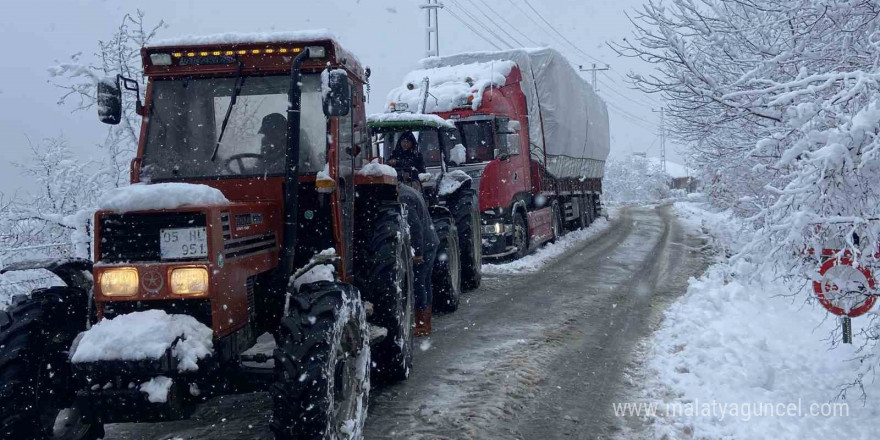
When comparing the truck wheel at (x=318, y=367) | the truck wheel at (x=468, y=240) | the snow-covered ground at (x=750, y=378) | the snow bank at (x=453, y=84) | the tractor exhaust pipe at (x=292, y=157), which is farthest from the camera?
the snow bank at (x=453, y=84)

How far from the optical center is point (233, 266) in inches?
162

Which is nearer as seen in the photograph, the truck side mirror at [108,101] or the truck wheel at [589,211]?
the truck side mirror at [108,101]

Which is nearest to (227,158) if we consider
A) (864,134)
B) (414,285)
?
(414,285)

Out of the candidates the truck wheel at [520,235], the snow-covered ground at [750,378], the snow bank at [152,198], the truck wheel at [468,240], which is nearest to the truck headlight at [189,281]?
the snow bank at [152,198]

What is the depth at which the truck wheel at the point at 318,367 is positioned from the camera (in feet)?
12.3

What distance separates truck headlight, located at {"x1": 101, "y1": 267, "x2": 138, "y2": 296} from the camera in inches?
150

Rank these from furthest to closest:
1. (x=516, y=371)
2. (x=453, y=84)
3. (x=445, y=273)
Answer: (x=453, y=84), (x=445, y=273), (x=516, y=371)

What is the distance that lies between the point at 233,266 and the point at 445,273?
5.02 meters

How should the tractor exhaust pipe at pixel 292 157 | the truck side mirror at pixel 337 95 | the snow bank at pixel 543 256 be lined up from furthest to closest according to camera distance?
the snow bank at pixel 543 256 → the truck side mirror at pixel 337 95 → the tractor exhaust pipe at pixel 292 157

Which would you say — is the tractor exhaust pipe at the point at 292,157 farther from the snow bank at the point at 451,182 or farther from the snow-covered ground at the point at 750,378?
the snow bank at the point at 451,182

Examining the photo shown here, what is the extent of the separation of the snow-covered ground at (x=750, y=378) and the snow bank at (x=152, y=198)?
3467 millimetres

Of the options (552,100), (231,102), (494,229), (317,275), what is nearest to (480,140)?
(494,229)

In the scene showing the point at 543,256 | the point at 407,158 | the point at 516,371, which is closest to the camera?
the point at 516,371

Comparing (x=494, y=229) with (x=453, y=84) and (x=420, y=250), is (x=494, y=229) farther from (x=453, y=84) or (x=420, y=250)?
(x=420, y=250)
